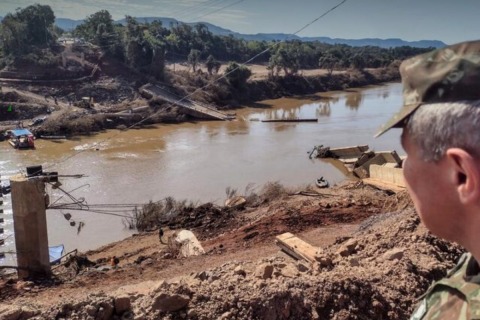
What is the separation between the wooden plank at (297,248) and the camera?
23.4 ft

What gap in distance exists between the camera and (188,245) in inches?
400

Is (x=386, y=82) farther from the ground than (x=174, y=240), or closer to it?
farther from the ground

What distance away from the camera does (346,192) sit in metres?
15.0

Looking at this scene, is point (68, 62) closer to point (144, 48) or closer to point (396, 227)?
point (144, 48)

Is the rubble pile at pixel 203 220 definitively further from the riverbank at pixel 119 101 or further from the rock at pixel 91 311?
the riverbank at pixel 119 101

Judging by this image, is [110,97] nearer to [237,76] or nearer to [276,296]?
[237,76]

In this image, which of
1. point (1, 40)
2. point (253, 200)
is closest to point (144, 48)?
point (1, 40)

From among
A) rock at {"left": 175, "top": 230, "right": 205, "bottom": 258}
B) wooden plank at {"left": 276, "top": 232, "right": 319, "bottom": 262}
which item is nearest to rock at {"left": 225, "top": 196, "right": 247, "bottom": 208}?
rock at {"left": 175, "top": 230, "right": 205, "bottom": 258}

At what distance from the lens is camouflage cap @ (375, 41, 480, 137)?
3.34 feet

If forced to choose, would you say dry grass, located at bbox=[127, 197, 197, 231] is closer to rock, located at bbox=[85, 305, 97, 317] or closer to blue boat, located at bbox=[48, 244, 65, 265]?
blue boat, located at bbox=[48, 244, 65, 265]

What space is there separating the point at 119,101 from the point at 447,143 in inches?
1342

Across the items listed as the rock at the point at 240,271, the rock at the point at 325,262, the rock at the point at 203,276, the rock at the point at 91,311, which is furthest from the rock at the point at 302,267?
the rock at the point at 91,311

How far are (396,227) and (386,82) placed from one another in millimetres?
56812

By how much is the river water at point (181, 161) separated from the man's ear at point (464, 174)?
40.7 ft
